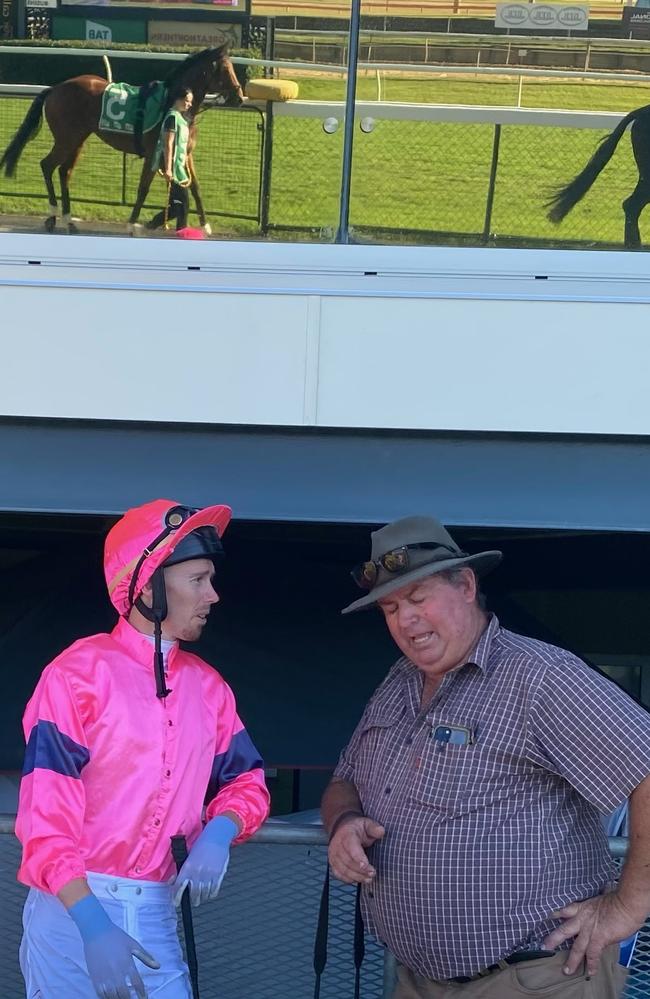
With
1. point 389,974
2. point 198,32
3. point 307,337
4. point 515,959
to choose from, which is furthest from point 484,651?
point 198,32

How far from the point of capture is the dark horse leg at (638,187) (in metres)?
3.57

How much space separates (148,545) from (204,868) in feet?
1.97

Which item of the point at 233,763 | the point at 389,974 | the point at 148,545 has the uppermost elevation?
the point at 148,545

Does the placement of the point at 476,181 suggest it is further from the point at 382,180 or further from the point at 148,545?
the point at 148,545

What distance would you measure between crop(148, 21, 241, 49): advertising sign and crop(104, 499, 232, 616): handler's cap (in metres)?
1.69

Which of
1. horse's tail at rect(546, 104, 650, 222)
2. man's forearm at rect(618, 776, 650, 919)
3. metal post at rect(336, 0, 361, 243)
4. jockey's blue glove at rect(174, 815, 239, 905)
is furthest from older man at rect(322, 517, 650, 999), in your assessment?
horse's tail at rect(546, 104, 650, 222)

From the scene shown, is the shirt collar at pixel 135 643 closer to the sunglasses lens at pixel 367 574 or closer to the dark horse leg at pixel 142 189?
the sunglasses lens at pixel 367 574

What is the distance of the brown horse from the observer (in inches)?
132

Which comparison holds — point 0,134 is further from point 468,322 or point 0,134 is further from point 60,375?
point 468,322

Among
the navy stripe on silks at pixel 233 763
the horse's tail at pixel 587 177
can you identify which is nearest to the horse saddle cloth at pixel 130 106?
the horse's tail at pixel 587 177

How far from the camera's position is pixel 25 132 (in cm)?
342

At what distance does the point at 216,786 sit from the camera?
2.24 m

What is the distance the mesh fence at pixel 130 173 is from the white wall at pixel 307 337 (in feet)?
0.36

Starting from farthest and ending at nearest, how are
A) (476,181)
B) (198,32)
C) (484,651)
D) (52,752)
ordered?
(476,181), (198,32), (484,651), (52,752)
